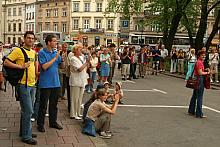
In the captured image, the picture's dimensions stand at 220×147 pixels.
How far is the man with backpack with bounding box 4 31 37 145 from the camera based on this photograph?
6.24 m

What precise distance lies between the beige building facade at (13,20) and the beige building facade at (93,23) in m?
27.3

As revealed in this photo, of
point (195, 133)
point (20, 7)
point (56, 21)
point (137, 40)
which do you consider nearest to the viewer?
point (195, 133)

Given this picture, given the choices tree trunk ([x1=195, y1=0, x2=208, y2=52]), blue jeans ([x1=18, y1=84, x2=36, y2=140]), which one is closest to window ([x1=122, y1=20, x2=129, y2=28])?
tree trunk ([x1=195, y1=0, x2=208, y2=52])

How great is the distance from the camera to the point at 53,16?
312 feet

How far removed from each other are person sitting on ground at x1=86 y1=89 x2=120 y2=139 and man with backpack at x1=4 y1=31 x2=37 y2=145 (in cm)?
150

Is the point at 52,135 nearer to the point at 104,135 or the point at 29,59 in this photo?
the point at 104,135

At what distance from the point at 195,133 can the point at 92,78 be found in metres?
6.81

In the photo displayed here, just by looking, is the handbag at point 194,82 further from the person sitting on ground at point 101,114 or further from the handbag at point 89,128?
the handbag at point 89,128

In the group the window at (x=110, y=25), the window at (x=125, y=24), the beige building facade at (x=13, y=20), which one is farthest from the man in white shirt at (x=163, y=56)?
the beige building facade at (x=13, y=20)

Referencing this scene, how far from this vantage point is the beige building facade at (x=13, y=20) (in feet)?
367

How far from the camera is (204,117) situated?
33.6 feet

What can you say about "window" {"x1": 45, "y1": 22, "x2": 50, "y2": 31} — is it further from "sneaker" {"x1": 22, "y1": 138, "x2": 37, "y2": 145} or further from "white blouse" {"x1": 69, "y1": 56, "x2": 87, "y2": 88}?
"sneaker" {"x1": 22, "y1": 138, "x2": 37, "y2": 145}

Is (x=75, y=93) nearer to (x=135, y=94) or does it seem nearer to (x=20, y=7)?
(x=135, y=94)

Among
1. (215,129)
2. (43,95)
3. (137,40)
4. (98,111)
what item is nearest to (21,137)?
(43,95)
